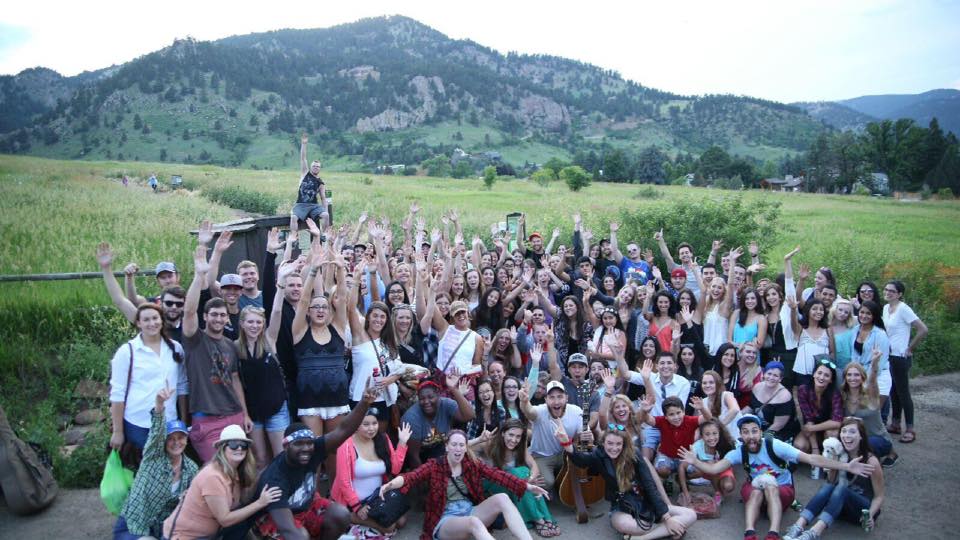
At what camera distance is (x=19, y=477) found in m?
6.04

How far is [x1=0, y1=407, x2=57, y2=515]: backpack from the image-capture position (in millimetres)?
6000

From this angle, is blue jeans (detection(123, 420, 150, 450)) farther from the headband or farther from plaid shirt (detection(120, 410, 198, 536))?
the headband

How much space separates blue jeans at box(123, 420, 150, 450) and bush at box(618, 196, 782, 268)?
1260 centimetres

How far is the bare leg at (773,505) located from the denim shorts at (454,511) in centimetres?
275

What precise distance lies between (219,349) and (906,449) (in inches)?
310

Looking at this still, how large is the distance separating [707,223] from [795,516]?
9.82m

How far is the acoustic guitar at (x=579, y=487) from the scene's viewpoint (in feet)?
20.4

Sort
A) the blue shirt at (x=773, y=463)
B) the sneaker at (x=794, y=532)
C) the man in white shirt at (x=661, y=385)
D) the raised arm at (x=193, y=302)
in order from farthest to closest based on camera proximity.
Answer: the man in white shirt at (x=661, y=385) < the blue shirt at (x=773, y=463) < the sneaker at (x=794, y=532) < the raised arm at (x=193, y=302)

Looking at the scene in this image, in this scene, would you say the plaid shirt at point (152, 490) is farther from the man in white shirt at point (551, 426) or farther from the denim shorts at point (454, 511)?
the man in white shirt at point (551, 426)

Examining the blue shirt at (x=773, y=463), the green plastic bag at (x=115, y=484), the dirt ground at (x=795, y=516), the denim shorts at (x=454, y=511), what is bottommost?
the dirt ground at (x=795, y=516)

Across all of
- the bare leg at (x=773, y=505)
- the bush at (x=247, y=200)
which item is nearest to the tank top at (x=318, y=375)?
the bare leg at (x=773, y=505)

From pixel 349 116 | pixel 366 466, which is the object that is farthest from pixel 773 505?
pixel 349 116

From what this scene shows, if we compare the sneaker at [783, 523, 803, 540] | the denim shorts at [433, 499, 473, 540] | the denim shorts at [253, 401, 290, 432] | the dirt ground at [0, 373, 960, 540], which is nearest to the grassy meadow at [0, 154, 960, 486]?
the dirt ground at [0, 373, 960, 540]

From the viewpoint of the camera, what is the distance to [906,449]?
7.94 metres
